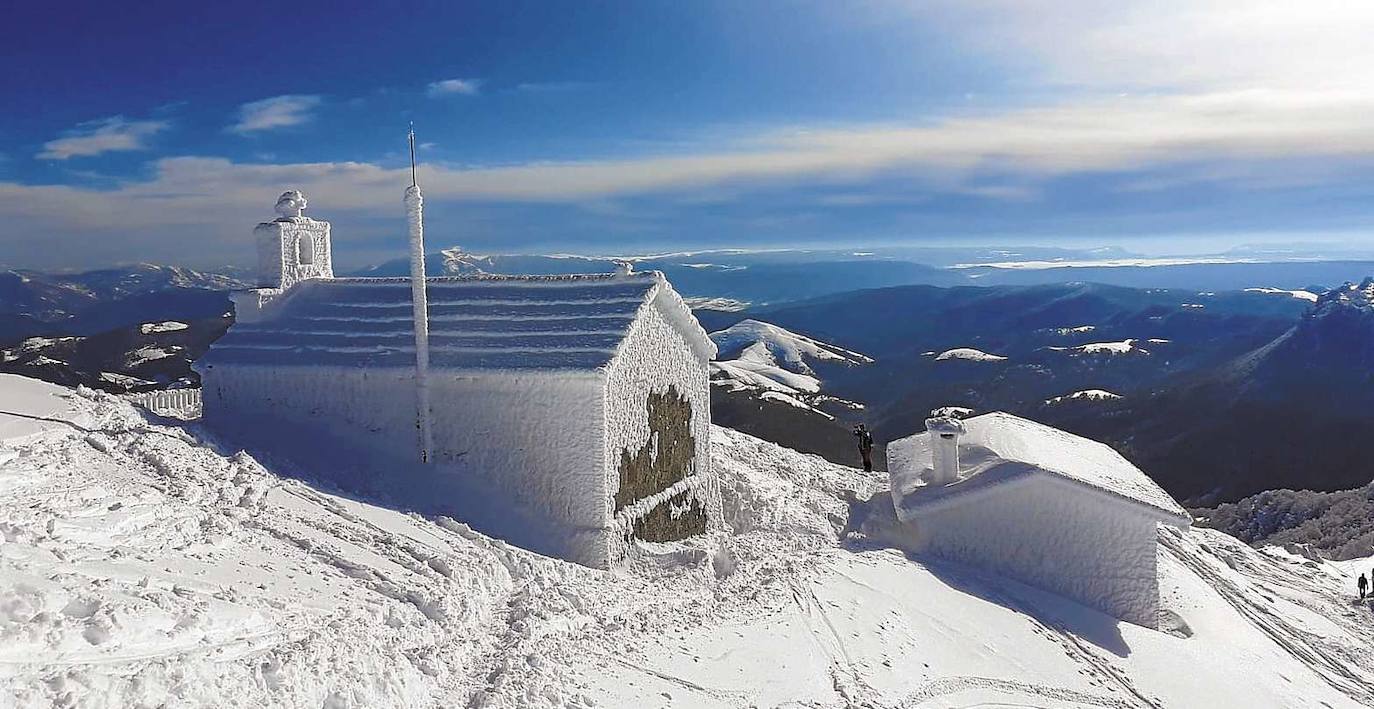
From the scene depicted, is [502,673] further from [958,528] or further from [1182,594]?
[1182,594]

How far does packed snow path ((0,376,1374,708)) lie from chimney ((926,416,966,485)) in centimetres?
251

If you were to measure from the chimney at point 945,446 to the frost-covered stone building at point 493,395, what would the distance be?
20.8 feet

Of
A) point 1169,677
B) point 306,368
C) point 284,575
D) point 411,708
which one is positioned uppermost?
point 306,368

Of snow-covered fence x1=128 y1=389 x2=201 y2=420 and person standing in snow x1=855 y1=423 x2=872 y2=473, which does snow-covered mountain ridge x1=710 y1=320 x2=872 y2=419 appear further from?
snow-covered fence x1=128 y1=389 x2=201 y2=420

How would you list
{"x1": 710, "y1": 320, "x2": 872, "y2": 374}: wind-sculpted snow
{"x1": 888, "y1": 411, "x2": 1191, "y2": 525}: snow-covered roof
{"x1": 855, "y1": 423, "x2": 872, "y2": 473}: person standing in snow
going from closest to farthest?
{"x1": 888, "y1": 411, "x2": 1191, "y2": 525}: snow-covered roof, {"x1": 855, "y1": 423, "x2": 872, "y2": 473}: person standing in snow, {"x1": 710, "y1": 320, "x2": 872, "y2": 374}: wind-sculpted snow

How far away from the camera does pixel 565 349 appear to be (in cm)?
1777

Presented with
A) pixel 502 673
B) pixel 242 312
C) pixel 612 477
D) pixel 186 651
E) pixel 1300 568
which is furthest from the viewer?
pixel 1300 568

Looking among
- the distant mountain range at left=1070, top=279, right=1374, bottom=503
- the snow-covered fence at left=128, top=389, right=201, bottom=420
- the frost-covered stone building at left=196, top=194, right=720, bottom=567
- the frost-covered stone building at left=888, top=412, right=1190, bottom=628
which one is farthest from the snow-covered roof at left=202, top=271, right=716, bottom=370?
the distant mountain range at left=1070, top=279, right=1374, bottom=503

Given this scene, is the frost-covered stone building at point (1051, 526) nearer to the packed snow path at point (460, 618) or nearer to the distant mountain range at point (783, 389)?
the packed snow path at point (460, 618)

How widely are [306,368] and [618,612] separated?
930 centimetres

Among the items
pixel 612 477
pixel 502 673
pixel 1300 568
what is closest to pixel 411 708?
pixel 502 673

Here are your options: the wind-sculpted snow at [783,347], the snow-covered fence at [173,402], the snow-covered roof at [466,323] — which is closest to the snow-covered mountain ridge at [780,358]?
the wind-sculpted snow at [783,347]

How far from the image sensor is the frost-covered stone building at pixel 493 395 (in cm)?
1722

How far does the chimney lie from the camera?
21.6 m
